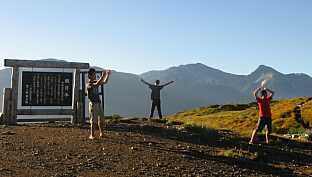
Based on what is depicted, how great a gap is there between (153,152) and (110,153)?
1.16 metres

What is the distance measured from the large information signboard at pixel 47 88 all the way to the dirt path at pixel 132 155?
2.50 m

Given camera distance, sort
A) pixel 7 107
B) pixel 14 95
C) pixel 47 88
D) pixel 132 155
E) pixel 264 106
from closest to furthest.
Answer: pixel 132 155, pixel 264 106, pixel 7 107, pixel 14 95, pixel 47 88

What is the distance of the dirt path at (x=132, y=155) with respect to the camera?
1290cm

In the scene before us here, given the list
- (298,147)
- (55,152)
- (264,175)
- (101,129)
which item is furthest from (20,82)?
(264,175)

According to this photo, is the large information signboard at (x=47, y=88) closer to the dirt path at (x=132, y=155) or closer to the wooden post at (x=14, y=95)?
the wooden post at (x=14, y=95)

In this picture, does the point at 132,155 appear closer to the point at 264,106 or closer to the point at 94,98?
the point at 94,98

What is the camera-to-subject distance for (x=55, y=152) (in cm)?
1440

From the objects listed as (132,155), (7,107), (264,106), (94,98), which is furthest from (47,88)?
(132,155)

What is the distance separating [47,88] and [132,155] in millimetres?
8225

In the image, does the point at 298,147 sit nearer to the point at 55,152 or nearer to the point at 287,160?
the point at 287,160

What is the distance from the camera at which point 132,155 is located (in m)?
14.4

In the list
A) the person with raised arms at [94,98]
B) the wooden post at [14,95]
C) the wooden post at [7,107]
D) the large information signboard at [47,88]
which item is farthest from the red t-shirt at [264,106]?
the wooden post at [7,107]

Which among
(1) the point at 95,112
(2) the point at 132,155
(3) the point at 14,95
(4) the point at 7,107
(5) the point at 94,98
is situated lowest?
(2) the point at 132,155

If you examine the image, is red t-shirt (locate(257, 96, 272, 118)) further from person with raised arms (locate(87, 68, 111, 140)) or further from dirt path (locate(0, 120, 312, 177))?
person with raised arms (locate(87, 68, 111, 140))
